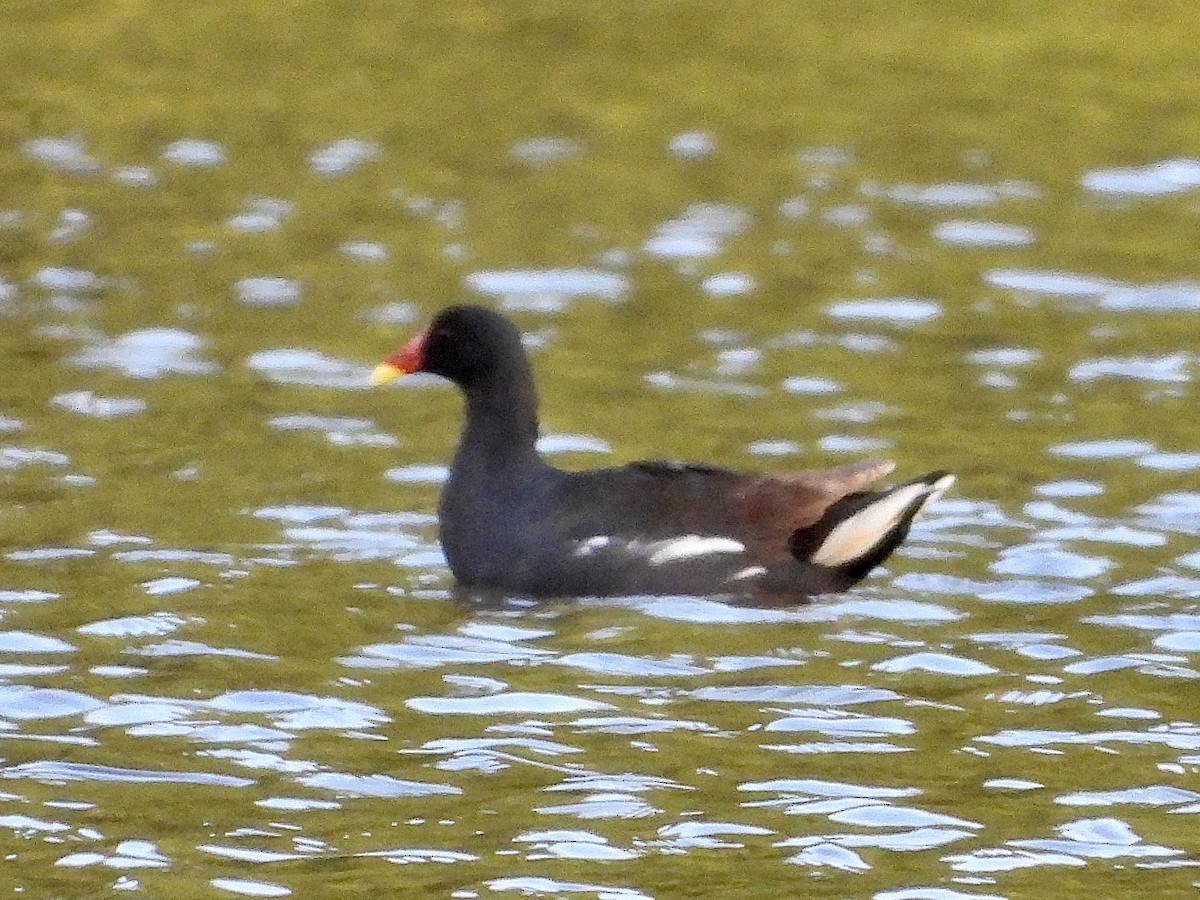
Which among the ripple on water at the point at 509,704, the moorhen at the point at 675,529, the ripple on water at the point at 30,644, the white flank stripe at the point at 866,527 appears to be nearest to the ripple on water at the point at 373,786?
the ripple on water at the point at 509,704

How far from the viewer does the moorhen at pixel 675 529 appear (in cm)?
959

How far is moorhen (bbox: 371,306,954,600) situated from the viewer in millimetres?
9594

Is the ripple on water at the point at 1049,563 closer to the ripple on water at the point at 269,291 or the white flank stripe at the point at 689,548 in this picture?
the white flank stripe at the point at 689,548

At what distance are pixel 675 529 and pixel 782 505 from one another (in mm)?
389

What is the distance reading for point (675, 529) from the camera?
9656mm

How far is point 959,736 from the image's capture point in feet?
25.6

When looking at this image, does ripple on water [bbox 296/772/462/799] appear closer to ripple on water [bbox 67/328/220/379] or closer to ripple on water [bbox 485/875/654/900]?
ripple on water [bbox 485/875/654/900]

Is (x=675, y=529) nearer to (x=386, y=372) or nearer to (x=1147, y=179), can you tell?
(x=386, y=372)

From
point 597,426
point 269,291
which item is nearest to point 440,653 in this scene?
point 597,426

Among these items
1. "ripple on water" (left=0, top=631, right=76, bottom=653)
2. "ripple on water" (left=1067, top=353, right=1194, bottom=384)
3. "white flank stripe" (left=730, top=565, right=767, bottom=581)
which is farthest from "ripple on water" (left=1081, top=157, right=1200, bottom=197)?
"ripple on water" (left=0, top=631, right=76, bottom=653)

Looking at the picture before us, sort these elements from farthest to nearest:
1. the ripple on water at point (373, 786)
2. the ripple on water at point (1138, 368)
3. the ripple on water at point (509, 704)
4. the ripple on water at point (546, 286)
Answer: the ripple on water at point (546, 286), the ripple on water at point (1138, 368), the ripple on water at point (509, 704), the ripple on water at point (373, 786)

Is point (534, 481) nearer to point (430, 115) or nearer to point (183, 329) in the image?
point (183, 329)

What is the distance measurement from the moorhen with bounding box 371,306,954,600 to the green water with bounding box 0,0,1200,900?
18cm

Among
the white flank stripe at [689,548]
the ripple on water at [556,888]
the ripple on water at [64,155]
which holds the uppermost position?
the ripple on water at [64,155]
